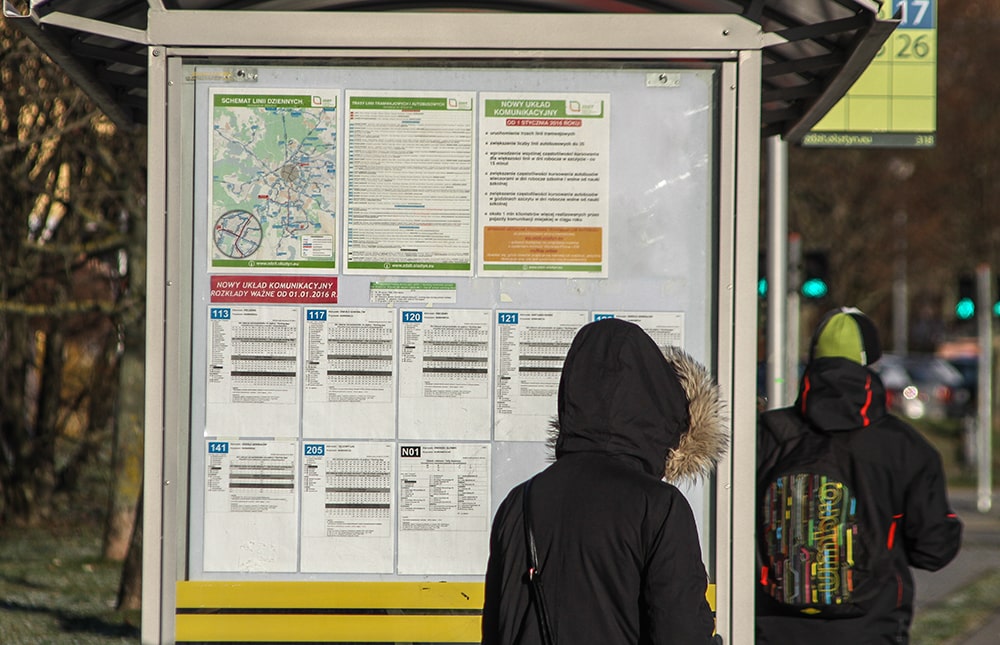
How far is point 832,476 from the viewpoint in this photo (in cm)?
438

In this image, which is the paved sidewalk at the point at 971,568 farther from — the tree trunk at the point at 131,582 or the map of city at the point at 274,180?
the map of city at the point at 274,180

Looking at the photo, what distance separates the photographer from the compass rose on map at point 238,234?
4059 millimetres

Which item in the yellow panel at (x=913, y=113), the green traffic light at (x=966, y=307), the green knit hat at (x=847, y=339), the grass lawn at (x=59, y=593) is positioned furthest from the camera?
the green traffic light at (x=966, y=307)

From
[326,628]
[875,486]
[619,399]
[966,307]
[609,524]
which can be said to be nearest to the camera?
[609,524]

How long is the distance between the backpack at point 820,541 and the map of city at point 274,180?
5.33 ft

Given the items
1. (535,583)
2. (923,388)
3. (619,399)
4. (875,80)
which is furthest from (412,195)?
(923,388)

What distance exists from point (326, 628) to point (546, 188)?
1451 mm

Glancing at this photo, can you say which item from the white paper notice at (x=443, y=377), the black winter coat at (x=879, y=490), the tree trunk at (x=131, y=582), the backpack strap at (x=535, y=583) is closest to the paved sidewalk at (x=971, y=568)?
the tree trunk at (x=131, y=582)

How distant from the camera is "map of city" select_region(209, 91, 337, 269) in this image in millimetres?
4059

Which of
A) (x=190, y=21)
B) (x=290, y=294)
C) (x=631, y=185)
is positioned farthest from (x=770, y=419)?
(x=190, y=21)

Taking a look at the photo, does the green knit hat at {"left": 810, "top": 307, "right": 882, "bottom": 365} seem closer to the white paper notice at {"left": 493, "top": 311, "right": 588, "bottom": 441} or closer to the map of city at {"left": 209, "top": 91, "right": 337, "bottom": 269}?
the white paper notice at {"left": 493, "top": 311, "right": 588, "bottom": 441}

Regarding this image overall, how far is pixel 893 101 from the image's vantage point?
1001 cm

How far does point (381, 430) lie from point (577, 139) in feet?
3.44

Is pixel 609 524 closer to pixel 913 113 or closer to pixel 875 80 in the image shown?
pixel 875 80
